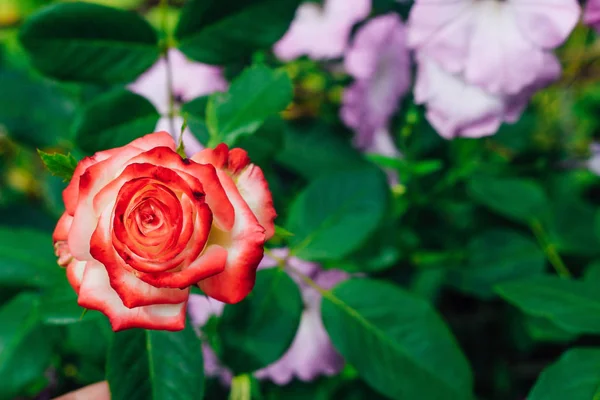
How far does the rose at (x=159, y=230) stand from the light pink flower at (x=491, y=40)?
0.30m

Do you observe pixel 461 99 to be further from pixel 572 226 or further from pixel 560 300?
pixel 572 226

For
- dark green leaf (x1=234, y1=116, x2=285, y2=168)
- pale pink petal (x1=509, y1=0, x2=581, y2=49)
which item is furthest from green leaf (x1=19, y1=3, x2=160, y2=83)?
pale pink petal (x1=509, y1=0, x2=581, y2=49)

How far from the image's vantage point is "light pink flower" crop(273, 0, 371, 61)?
717 millimetres

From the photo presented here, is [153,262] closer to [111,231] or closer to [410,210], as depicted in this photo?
[111,231]

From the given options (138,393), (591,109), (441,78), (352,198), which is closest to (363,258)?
(352,198)

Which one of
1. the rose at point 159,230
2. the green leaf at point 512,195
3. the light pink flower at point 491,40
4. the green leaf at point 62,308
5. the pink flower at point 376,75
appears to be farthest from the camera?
the green leaf at point 512,195

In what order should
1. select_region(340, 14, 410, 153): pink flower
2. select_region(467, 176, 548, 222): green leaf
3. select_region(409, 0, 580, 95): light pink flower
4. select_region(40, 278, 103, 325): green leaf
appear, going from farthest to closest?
select_region(467, 176, 548, 222): green leaf, select_region(340, 14, 410, 153): pink flower, select_region(409, 0, 580, 95): light pink flower, select_region(40, 278, 103, 325): green leaf

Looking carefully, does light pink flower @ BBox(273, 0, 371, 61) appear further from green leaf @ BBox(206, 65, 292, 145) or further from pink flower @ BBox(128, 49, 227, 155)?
green leaf @ BBox(206, 65, 292, 145)

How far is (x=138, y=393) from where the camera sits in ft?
1.34

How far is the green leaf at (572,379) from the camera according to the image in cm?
47

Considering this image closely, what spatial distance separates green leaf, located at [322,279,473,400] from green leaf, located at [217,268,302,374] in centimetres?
5

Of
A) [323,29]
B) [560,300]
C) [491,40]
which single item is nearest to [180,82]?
[323,29]

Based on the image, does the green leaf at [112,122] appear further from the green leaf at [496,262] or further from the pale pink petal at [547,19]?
the green leaf at [496,262]

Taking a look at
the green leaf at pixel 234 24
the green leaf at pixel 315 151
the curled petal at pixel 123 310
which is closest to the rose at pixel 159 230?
the curled petal at pixel 123 310
